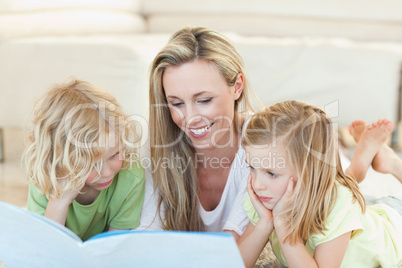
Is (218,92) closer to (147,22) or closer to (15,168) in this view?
(15,168)

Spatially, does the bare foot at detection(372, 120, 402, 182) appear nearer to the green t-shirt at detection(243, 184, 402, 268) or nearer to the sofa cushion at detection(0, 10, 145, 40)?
the green t-shirt at detection(243, 184, 402, 268)

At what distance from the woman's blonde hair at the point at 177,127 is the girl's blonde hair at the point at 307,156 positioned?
9.6 inches

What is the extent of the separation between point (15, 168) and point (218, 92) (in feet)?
4.56

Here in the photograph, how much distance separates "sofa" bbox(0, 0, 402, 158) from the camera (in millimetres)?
2031

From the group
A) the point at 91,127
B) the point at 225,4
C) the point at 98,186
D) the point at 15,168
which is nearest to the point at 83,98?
the point at 91,127

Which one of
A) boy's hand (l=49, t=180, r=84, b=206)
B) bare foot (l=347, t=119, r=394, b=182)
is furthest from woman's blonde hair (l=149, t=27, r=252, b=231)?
bare foot (l=347, t=119, r=394, b=182)

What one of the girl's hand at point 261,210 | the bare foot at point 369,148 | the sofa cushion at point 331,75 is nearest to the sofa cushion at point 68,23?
the sofa cushion at point 331,75

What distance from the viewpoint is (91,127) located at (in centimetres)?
115

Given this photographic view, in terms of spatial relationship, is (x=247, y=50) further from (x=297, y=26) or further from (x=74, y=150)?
(x=74, y=150)

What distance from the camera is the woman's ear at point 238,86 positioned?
1305mm

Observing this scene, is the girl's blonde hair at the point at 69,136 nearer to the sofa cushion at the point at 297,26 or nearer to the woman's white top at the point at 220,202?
the woman's white top at the point at 220,202

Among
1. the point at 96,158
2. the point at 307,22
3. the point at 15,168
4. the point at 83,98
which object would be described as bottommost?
the point at 15,168

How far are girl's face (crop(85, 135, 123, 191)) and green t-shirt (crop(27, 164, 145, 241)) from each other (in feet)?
0.19

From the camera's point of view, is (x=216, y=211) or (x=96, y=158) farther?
(x=216, y=211)
